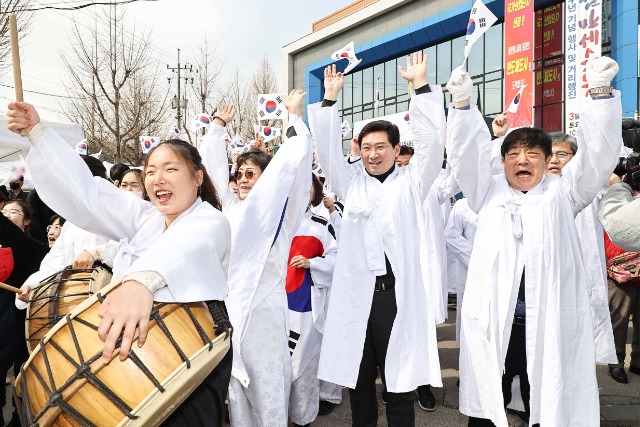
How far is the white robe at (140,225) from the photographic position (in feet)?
5.24

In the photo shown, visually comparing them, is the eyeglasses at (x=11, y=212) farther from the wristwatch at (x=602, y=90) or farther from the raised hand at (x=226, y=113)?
the wristwatch at (x=602, y=90)

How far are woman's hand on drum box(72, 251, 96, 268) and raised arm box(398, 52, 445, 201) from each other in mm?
2013

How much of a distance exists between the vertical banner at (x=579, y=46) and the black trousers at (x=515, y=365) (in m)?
9.35

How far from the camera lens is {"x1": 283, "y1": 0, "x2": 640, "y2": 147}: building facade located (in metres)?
13.1

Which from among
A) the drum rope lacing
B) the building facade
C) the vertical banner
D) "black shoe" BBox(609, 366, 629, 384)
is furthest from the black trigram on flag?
the vertical banner

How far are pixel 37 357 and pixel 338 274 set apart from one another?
1975 mm

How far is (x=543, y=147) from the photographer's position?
9.54ft

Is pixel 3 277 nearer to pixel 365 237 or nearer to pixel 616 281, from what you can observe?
pixel 365 237

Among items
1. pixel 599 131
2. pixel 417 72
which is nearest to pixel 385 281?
pixel 417 72

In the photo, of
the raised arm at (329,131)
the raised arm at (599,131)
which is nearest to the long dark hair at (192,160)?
the raised arm at (329,131)

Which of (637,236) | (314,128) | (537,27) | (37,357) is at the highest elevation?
(537,27)

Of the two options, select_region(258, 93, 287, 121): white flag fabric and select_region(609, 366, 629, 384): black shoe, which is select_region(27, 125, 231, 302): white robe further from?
select_region(258, 93, 287, 121): white flag fabric

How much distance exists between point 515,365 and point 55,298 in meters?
2.48

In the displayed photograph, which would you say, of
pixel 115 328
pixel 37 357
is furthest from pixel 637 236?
pixel 37 357
